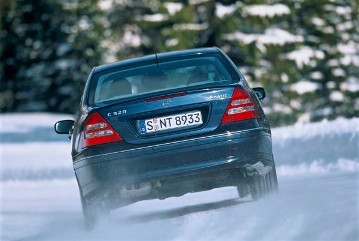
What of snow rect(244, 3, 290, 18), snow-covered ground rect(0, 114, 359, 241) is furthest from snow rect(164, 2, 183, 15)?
snow-covered ground rect(0, 114, 359, 241)

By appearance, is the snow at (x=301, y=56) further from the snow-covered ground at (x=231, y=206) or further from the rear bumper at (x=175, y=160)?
the rear bumper at (x=175, y=160)

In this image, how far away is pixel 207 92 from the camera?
25.2ft

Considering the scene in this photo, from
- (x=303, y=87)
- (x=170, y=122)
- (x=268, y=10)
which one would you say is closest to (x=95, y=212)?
(x=170, y=122)

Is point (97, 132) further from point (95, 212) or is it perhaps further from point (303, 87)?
point (303, 87)

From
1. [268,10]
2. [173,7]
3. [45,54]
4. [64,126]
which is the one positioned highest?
[64,126]

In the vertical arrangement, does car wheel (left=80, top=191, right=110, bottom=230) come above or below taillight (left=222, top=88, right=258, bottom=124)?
below

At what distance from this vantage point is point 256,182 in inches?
327

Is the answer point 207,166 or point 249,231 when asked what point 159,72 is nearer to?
point 207,166

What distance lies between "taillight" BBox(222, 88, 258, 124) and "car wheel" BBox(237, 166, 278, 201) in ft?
1.62

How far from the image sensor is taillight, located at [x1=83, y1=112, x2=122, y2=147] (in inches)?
303

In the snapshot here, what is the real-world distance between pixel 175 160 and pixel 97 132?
2.22ft

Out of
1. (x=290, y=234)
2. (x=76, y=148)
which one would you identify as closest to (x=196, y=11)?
(x=76, y=148)

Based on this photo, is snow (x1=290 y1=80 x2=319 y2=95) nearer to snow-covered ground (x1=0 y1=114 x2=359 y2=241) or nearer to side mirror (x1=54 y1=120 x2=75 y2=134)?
snow-covered ground (x1=0 y1=114 x2=359 y2=241)

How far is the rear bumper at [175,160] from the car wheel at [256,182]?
37 cm
